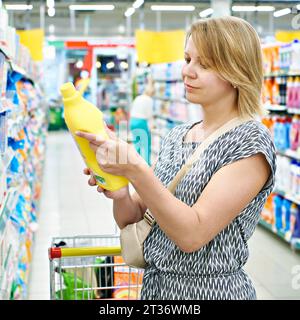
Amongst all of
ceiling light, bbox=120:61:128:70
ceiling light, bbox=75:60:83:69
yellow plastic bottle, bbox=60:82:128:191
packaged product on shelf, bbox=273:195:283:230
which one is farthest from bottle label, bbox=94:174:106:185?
ceiling light, bbox=75:60:83:69

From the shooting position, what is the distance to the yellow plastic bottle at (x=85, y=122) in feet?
4.76

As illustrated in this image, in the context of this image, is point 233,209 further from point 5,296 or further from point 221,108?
point 5,296

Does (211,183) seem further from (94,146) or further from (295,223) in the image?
(295,223)

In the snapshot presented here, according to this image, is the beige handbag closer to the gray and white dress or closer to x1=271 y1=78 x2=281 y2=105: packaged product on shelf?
the gray and white dress

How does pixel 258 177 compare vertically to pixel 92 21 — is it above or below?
below

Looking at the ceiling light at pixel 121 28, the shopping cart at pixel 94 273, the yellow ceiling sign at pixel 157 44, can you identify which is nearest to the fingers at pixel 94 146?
the shopping cart at pixel 94 273

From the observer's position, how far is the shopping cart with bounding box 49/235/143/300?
2107mm

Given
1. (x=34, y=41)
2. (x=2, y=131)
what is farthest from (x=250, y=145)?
(x=34, y=41)

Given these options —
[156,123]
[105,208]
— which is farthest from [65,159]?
[105,208]

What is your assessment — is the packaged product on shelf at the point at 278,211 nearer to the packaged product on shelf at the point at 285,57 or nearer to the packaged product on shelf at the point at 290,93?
the packaged product on shelf at the point at 290,93

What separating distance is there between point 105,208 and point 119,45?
13263mm

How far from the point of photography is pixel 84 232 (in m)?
6.71

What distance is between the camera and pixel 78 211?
7957 mm

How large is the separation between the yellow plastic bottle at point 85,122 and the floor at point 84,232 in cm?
136
